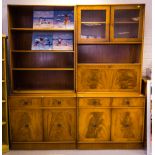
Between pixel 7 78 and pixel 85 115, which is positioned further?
pixel 7 78

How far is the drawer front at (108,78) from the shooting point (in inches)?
142

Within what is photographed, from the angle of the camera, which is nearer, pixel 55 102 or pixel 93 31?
pixel 55 102

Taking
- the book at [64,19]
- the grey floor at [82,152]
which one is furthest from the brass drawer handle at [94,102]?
the book at [64,19]

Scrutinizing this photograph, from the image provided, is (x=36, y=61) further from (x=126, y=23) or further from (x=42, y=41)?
(x=126, y=23)

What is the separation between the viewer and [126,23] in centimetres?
360

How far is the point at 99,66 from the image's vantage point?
11.8 ft

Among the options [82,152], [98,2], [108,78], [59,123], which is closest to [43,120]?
[59,123]

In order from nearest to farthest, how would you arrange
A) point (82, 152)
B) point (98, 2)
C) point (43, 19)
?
Result: point (82, 152) < point (43, 19) < point (98, 2)

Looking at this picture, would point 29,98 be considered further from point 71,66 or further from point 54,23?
point 54,23

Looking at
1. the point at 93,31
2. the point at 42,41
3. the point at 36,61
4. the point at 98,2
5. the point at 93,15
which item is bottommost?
the point at 36,61

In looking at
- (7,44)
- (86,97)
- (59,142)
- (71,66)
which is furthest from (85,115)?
(7,44)

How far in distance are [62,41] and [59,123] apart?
4.23 ft

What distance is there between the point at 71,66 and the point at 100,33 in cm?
71

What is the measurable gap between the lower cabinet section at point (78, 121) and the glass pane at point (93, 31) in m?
0.94
